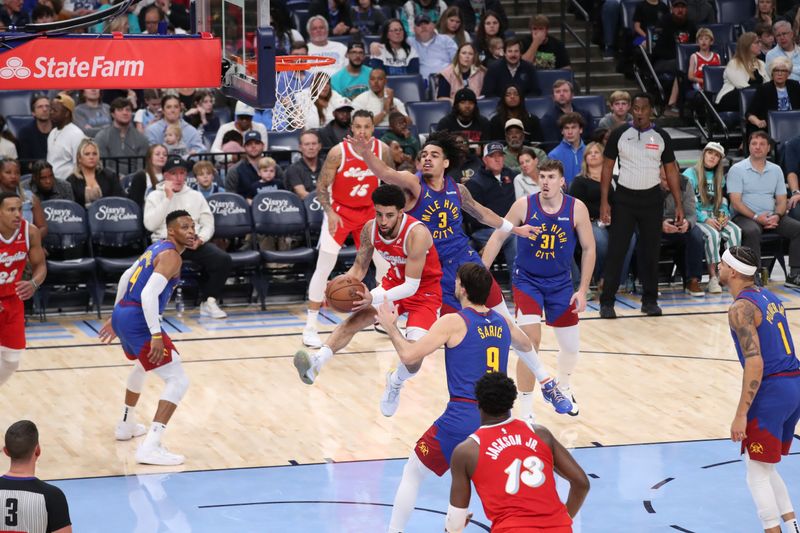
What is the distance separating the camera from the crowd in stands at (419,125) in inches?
537

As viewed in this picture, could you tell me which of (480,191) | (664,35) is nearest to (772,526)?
(480,191)

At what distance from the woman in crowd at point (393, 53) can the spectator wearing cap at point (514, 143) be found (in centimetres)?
Answer: 267

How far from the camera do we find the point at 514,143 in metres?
14.5

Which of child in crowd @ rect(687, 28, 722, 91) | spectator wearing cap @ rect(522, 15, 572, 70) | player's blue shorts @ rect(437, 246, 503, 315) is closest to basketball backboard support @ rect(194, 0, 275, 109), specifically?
player's blue shorts @ rect(437, 246, 503, 315)

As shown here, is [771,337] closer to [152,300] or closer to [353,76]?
[152,300]

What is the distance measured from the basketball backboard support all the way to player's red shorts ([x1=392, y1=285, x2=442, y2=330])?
161cm

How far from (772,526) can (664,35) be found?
1173cm

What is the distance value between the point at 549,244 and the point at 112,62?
Result: 334 cm

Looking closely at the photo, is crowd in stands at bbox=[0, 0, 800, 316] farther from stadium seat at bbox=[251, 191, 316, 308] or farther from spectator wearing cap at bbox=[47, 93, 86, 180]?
Answer: stadium seat at bbox=[251, 191, 316, 308]

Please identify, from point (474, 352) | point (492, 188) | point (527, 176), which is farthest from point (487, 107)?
point (474, 352)

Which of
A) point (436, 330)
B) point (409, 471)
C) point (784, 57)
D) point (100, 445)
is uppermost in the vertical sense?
point (784, 57)

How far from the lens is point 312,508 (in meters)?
8.23

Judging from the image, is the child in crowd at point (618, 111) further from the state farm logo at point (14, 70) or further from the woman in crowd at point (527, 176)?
the state farm logo at point (14, 70)

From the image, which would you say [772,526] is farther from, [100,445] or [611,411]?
[100,445]
